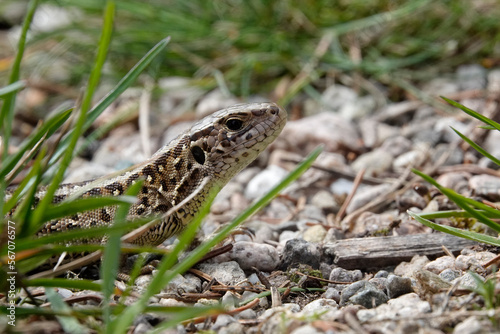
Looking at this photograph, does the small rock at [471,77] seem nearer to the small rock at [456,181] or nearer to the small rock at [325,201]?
the small rock at [456,181]

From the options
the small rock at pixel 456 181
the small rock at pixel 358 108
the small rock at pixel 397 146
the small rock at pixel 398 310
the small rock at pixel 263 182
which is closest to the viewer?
the small rock at pixel 398 310

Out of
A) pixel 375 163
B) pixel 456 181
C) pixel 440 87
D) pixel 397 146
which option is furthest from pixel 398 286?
pixel 440 87

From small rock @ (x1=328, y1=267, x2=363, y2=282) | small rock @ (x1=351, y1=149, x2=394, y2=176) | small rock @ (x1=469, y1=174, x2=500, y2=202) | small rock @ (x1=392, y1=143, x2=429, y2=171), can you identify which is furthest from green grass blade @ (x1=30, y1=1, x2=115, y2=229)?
small rock @ (x1=392, y1=143, x2=429, y2=171)

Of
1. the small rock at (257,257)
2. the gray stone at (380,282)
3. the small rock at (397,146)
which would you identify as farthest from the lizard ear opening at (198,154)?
the small rock at (397,146)

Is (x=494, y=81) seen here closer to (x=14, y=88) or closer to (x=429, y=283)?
(x=429, y=283)

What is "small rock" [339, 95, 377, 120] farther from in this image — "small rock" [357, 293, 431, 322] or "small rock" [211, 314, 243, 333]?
"small rock" [211, 314, 243, 333]

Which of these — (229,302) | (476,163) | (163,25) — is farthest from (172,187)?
(163,25)

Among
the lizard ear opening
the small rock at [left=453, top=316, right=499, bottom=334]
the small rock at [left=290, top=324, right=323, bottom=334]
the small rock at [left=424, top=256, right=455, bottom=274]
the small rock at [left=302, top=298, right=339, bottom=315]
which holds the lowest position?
the small rock at [left=424, top=256, right=455, bottom=274]
